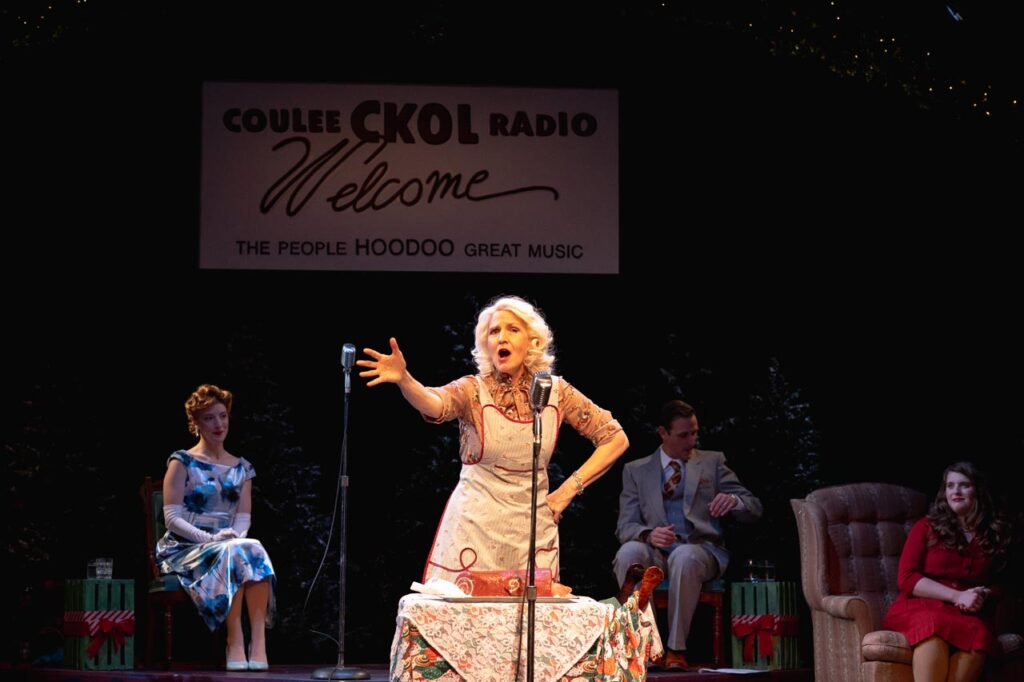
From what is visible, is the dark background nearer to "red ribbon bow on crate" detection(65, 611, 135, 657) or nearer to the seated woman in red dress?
"red ribbon bow on crate" detection(65, 611, 135, 657)

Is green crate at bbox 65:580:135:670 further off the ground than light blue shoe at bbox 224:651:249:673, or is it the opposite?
green crate at bbox 65:580:135:670

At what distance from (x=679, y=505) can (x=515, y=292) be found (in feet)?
5.99

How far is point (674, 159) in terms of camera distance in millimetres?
8516

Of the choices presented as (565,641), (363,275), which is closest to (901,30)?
(363,275)

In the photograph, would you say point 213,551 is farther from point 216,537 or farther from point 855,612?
point 855,612

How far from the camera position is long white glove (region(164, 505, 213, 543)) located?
267 inches

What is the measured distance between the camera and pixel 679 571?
271 inches

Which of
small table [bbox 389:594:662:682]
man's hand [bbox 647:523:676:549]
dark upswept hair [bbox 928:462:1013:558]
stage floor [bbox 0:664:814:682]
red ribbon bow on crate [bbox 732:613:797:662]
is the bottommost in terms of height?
stage floor [bbox 0:664:814:682]

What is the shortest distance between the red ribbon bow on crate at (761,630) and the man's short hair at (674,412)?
1.06 m

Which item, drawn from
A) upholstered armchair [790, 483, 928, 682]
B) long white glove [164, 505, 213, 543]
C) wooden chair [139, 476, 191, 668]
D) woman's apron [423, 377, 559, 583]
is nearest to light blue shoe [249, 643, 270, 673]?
wooden chair [139, 476, 191, 668]

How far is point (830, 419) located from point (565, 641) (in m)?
4.93

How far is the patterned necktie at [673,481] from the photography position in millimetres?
7277

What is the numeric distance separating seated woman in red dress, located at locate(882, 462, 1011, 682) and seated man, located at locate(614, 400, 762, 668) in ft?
4.25

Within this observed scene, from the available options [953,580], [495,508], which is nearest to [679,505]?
[953,580]
